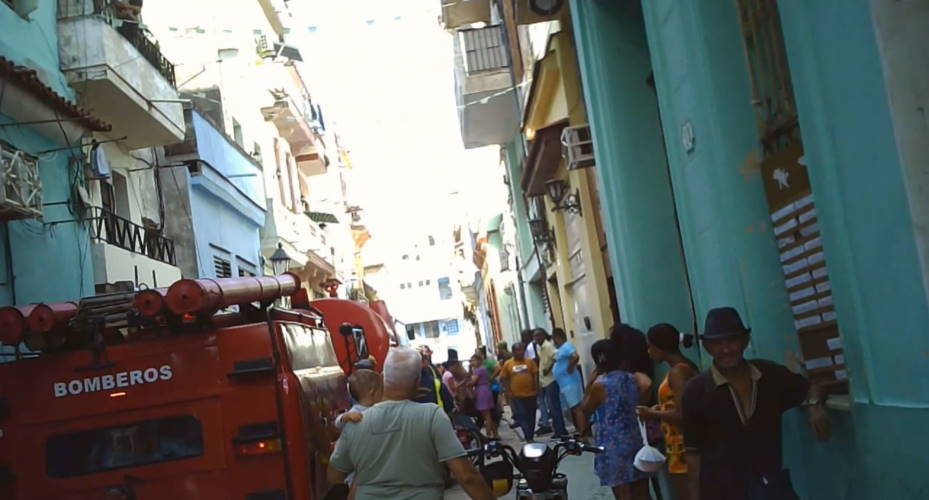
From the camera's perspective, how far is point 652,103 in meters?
9.70

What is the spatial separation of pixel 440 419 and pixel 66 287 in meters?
10.0

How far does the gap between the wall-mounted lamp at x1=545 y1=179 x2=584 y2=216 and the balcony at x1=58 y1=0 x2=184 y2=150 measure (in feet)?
19.8

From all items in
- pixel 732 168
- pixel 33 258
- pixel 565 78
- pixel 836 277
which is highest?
pixel 565 78

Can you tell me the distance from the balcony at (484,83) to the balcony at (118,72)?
5.87 metres

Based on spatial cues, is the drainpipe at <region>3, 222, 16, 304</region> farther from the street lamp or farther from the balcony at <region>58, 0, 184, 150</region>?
the street lamp

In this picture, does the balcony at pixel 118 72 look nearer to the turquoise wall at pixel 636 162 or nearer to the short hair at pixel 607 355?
the turquoise wall at pixel 636 162

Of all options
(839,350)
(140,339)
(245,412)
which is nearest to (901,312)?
(839,350)

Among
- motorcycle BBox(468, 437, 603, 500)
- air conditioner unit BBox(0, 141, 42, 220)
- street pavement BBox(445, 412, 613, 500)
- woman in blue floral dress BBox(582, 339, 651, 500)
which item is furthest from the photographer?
air conditioner unit BBox(0, 141, 42, 220)

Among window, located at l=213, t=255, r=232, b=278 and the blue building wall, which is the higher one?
the blue building wall

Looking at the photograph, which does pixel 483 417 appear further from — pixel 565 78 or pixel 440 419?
pixel 440 419

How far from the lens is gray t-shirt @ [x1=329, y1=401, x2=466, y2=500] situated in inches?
176

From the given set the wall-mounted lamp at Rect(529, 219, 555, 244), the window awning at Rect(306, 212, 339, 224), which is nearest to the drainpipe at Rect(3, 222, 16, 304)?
the wall-mounted lamp at Rect(529, 219, 555, 244)

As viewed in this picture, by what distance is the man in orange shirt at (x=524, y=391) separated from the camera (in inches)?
622

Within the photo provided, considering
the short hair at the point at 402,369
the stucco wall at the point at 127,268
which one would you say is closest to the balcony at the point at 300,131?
the stucco wall at the point at 127,268
